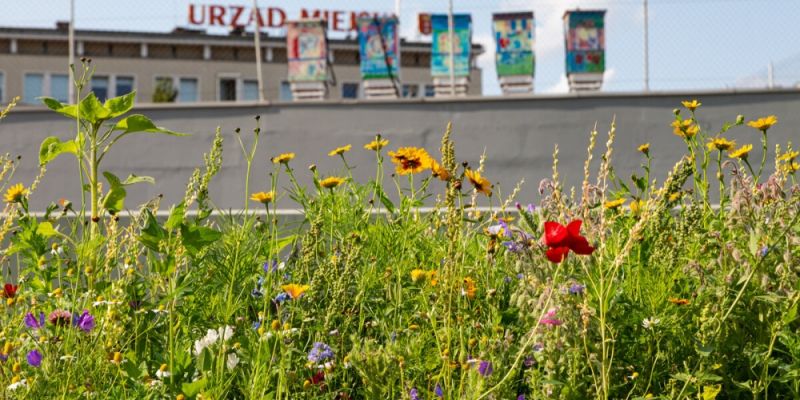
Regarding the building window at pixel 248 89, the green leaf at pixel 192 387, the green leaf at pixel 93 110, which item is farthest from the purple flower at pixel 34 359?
the building window at pixel 248 89

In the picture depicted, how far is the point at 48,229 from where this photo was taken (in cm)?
229

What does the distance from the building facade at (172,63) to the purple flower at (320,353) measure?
98.8 feet

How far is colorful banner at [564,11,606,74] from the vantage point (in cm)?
1221

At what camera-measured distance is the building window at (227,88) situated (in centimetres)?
3394

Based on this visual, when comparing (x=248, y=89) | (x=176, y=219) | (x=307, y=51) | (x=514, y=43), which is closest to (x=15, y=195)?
(x=176, y=219)

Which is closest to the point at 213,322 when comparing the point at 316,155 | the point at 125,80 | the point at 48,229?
the point at 48,229

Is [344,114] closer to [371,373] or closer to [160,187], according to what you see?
[160,187]

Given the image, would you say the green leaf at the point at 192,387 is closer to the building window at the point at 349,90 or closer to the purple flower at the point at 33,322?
the purple flower at the point at 33,322

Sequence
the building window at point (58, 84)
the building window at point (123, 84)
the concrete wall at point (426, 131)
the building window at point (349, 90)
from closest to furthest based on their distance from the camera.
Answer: the concrete wall at point (426, 131)
the building window at point (58, 84)
the building window at point (123, 84)
the building window at point (349, 90)

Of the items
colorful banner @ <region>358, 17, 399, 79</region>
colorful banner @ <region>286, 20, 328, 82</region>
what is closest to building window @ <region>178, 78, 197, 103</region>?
colorful banner @ <region>286, 20, 328, 82</region>

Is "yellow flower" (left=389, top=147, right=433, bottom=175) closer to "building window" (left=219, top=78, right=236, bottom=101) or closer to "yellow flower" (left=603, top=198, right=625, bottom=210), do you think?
"yellow flower" (left=603, top=198, right=625, bottom=210)

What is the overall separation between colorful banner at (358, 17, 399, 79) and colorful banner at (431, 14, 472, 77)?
772mm

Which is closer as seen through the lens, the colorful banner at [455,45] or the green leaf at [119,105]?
the green leaf at [119,105]

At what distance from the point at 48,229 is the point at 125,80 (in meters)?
32.4
